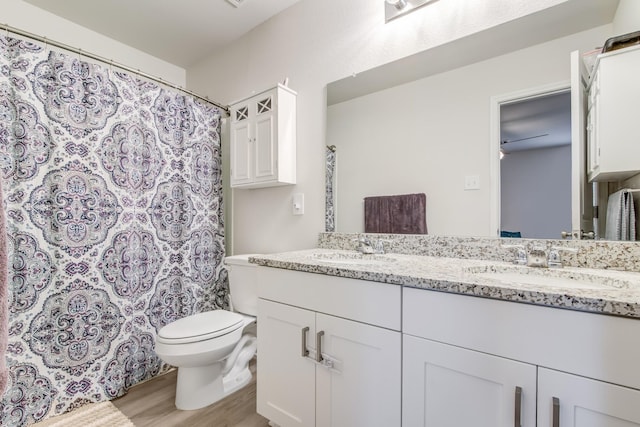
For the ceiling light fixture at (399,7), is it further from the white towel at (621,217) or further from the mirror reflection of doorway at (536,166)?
the white towel at (621,217)

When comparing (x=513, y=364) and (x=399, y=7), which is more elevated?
(x=399, y=7)

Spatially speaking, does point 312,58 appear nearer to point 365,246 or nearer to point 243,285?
point 365,246

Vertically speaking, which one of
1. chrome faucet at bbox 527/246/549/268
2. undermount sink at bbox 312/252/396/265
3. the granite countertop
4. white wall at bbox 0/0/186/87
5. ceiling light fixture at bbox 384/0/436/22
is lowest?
undermount sink at bbox 312/252/396/265

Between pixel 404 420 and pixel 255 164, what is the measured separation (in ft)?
4.99

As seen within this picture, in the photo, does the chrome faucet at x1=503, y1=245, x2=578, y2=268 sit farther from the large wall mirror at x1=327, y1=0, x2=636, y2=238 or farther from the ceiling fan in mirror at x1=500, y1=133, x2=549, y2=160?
the ceiling fan in mirror at x1=500, y1=133, x2=549, y2=160

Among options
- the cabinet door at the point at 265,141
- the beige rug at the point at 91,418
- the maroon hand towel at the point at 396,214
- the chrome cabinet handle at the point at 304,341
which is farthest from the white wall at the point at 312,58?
the beige rug at the point at 91,418

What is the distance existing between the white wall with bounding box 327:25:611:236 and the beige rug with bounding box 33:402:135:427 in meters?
1.43

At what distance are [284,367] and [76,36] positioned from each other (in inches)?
98.8

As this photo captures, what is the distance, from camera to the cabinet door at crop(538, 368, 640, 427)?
0.59m

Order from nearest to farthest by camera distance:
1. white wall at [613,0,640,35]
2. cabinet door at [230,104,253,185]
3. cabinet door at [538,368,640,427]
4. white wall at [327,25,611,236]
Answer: cabinet door at [538,368,640,427], white wall at [613,0,640,35], white wall at [327,25,611,236], cabinet door at [230,104,253,185]

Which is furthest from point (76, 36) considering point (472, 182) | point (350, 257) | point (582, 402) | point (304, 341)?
point (582, 402)

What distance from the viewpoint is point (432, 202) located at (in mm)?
1353

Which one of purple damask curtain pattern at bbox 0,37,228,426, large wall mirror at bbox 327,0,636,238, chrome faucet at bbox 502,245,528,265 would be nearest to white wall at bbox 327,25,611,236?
large wall mirror at bbox 327,0,636,238

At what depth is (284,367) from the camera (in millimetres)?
1178
